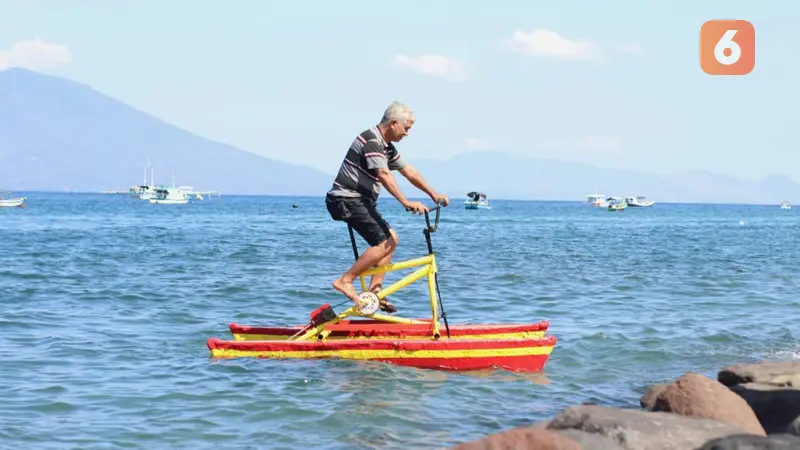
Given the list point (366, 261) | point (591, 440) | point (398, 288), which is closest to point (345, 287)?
point (366, 261)

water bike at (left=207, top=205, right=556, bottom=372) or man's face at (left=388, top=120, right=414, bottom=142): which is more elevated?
man's face at (left=388, top=120, right=414, bottom=142)

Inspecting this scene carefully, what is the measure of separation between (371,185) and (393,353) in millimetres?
1782

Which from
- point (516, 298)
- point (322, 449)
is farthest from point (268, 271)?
point (322, 449)

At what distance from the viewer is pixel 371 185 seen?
436 inches

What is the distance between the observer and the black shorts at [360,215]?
11.0m

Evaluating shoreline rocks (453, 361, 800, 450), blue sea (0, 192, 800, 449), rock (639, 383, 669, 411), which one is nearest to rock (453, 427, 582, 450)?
shoreline rocks (453, 361, 800, 450)

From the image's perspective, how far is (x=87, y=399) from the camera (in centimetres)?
996

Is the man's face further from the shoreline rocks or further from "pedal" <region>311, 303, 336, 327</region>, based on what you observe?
the shoreline rocks

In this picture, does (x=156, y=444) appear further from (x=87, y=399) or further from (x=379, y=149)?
(x=379, y=149)

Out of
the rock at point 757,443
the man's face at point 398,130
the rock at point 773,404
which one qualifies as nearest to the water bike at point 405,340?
the man's face at point 398,130

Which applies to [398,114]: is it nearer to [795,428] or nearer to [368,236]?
[368,236]

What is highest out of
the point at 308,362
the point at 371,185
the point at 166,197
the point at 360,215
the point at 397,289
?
the point at 166,197

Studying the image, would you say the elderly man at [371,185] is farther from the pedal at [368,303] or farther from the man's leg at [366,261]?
the pedal at [368,303]

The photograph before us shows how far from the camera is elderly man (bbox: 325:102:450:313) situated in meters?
10.9
